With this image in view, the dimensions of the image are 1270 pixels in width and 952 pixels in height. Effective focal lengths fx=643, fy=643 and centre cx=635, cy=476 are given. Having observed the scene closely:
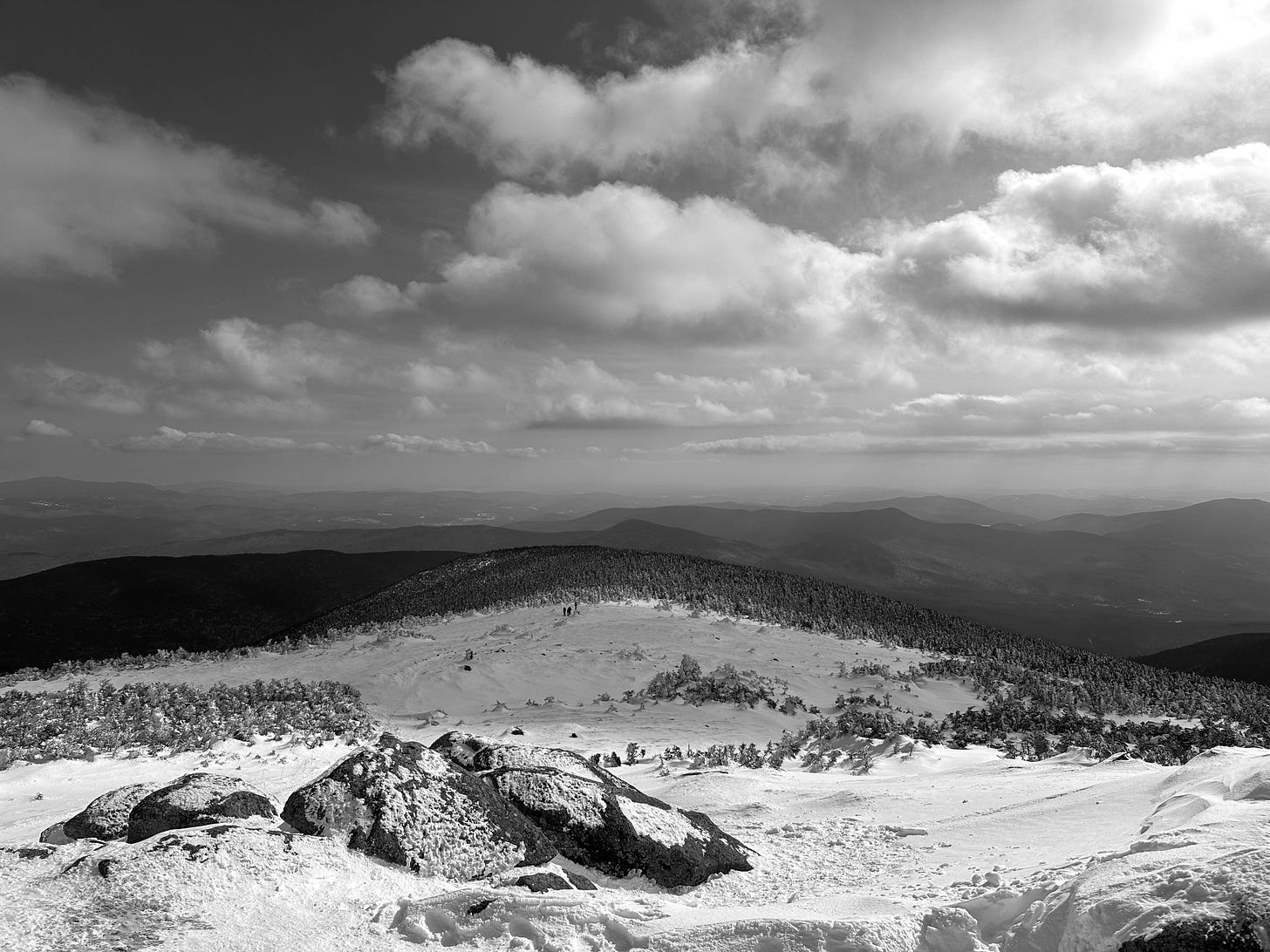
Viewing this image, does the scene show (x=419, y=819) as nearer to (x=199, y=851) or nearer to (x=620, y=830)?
(x=199, y=851)

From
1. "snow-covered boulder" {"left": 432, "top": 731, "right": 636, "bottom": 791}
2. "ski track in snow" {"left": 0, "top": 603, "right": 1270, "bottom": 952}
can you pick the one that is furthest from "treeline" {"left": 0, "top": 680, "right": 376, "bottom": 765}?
"snow-covered boulder" {"left": 432, "top": 731, "right": 636, "bottom": 791}

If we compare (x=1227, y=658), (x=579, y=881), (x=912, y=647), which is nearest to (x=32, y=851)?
(x=579, y=881)

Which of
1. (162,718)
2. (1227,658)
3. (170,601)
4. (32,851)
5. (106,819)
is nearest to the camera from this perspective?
(32,851)

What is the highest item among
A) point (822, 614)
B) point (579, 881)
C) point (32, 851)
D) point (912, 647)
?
point (32, 851)

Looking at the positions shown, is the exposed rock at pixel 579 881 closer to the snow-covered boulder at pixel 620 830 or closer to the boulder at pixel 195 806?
the snow-covered boulder at pixel 620 830

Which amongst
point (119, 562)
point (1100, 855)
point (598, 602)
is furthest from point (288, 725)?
point (119, 562)

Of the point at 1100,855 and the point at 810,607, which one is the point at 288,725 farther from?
the point at 810,607

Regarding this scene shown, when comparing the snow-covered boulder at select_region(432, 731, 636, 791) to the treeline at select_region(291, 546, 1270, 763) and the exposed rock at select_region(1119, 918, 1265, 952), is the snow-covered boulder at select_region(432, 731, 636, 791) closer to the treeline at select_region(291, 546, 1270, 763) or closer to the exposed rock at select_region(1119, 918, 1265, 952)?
the exposed rock at select_region(1119, 918, 1265, 952)
